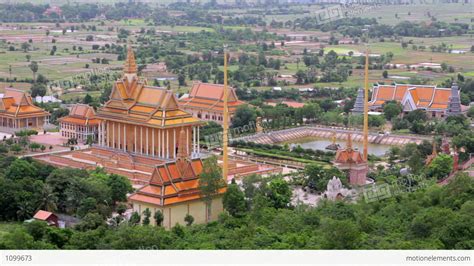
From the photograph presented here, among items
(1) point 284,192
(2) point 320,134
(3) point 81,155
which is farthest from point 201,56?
(1) point 284,192

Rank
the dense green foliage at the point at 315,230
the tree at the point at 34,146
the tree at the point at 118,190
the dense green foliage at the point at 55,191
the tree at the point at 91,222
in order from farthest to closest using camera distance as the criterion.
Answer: the tree at the point at 34,146 < the tree at the point at 118,190 < the dense green foliage at the point at 55,191 < the tree at the point at 91,222 < the dense green foliage at the point at 315,230

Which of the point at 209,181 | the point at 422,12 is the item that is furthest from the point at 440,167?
the point at 422,12

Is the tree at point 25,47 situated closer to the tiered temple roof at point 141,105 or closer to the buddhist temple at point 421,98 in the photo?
the buddhist temple at point 421,98

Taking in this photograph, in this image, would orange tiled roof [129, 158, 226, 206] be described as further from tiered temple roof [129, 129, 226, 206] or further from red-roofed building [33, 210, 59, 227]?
red-roofed building [33, 210, 59, 227]

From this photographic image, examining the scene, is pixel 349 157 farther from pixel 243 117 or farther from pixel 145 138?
pixel 243 117

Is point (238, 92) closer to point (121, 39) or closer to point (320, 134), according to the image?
point (320, 134)

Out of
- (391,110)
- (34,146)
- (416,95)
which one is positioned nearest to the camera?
(34,146)

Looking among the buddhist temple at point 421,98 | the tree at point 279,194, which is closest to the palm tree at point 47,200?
the tree at point 279,194
